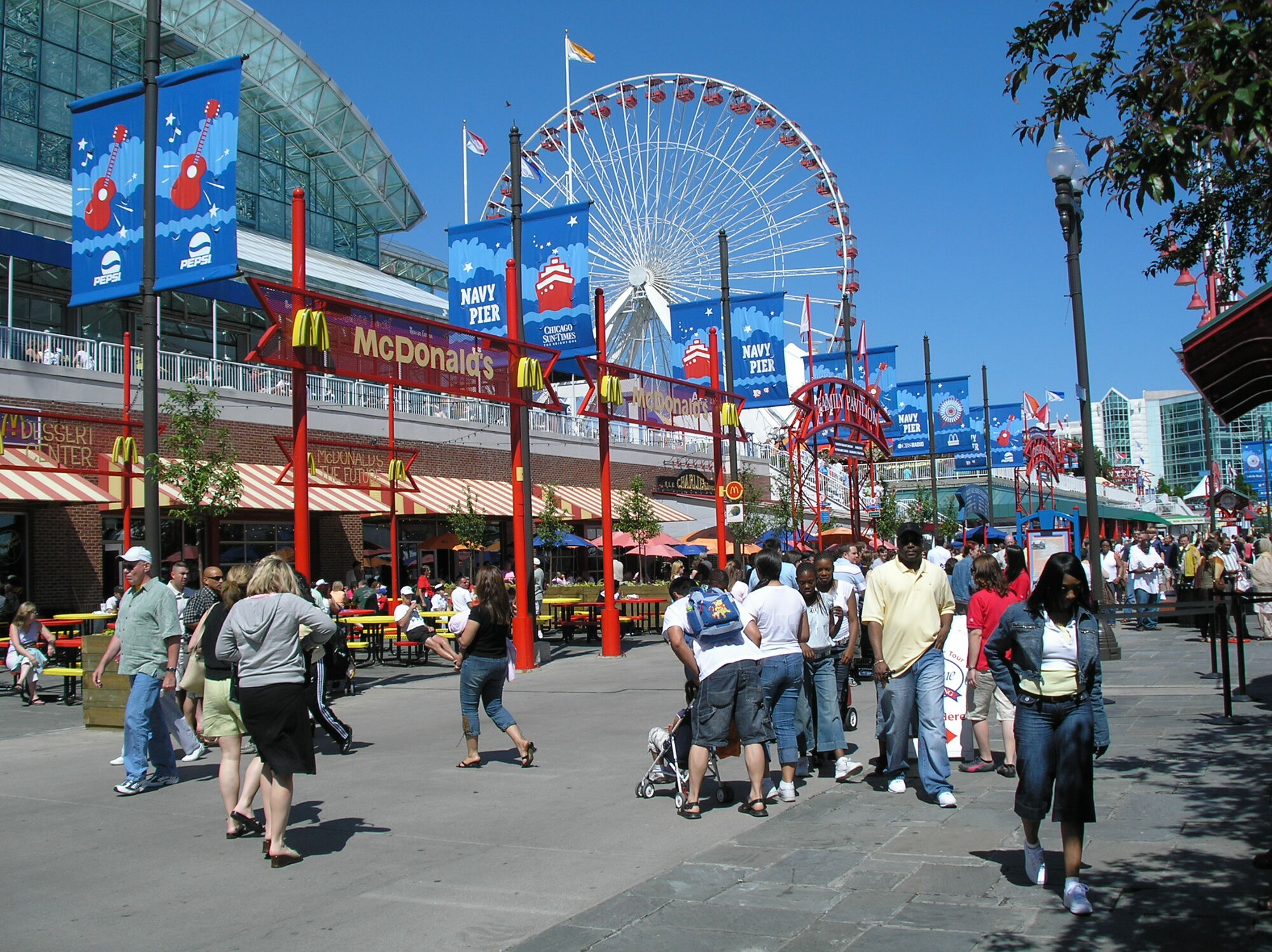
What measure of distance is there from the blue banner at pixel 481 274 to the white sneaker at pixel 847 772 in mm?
10873

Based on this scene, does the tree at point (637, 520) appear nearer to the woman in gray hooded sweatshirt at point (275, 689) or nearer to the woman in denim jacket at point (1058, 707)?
the woman in gray hooded sweatshirt at point (275, 689)

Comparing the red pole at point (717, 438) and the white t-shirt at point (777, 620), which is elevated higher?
the red pole at point (717, 438)

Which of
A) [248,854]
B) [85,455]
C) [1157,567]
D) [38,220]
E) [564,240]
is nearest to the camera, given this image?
[248,854]

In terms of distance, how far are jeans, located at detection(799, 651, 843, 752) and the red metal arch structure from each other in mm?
15937

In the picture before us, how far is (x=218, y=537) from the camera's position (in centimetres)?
2564

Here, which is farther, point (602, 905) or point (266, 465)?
point (266, 465)

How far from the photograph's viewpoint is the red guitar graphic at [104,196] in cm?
1248

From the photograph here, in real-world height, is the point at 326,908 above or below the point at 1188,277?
below

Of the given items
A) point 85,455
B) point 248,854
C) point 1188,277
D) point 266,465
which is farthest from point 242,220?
point 248,854

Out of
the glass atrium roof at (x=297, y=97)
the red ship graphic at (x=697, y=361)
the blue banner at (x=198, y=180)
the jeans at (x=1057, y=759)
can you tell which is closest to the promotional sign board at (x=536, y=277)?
the blue banner at (x=198, y=180)

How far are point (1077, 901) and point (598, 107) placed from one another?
136 ft

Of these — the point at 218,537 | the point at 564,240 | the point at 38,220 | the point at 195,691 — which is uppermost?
the point at 38,220

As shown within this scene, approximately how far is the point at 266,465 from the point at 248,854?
21123mm

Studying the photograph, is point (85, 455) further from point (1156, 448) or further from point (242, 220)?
point (1156, 448)
